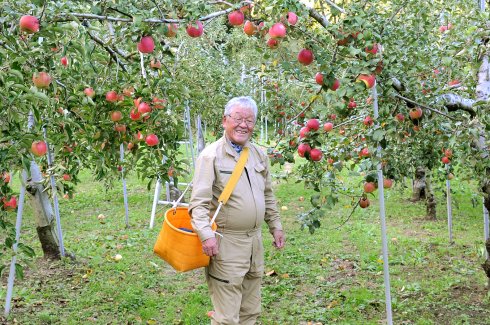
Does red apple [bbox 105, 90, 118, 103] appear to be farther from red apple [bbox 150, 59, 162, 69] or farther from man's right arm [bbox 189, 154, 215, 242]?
man's right arm [bbox 189, 154, 215, 242]

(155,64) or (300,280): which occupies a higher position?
(155,64)

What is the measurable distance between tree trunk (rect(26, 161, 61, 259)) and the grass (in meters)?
0.16

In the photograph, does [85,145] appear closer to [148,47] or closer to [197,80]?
[148,47]

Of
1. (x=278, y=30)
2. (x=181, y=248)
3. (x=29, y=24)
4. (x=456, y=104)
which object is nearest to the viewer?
(x=29, y=24)

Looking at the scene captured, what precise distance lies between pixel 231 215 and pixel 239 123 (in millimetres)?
481

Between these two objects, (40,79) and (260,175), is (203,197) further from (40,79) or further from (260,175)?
(40,79)

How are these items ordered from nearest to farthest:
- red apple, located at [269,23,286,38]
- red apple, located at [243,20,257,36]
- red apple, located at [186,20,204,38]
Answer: red apple, located at [269,23,286,38]
red apple, located at [186,20,204,38]
red apple, located at [243,20,257,36]

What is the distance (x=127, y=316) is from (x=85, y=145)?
141 cm

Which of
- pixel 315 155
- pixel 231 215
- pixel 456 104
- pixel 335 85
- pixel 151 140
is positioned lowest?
pixel 231 215

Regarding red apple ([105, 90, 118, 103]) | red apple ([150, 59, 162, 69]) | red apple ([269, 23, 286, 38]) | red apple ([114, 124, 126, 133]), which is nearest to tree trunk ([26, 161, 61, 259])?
red apple ([114, 124, 126, 133])

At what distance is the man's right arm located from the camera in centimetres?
257

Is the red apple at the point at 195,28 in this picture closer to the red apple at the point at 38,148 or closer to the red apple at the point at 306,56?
the red apple at the point at 306,56

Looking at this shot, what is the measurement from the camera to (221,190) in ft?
9.01

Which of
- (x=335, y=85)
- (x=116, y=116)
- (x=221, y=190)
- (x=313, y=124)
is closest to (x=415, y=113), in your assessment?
(x=313, y=124)
